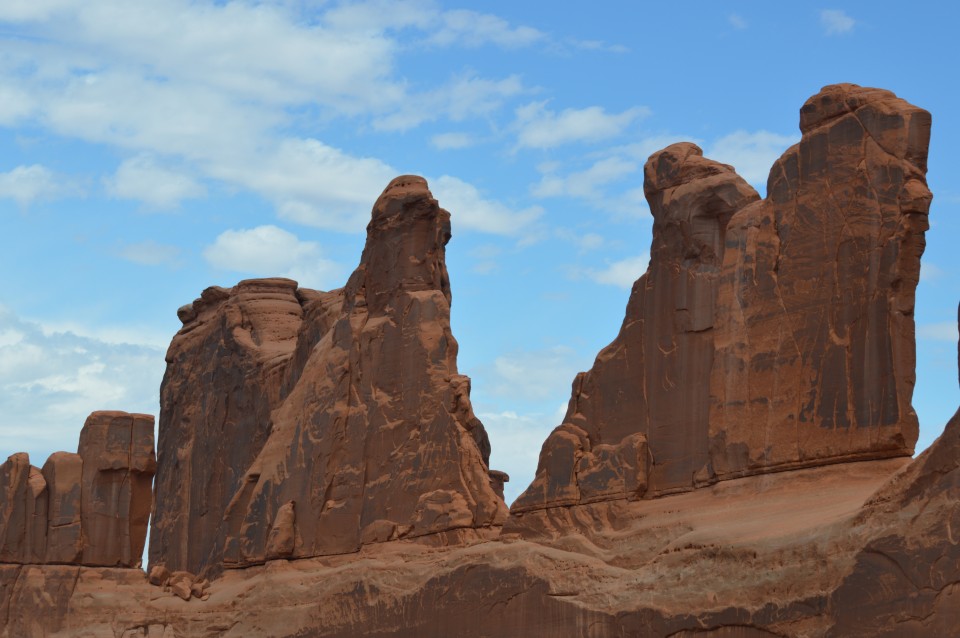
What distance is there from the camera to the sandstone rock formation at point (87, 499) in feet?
121

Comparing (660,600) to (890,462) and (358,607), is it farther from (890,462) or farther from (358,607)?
(358,607)

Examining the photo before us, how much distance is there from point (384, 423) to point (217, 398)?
9942 millimetres

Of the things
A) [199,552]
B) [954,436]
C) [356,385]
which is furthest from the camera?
[199,552]

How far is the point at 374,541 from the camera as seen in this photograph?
31547 millimetres

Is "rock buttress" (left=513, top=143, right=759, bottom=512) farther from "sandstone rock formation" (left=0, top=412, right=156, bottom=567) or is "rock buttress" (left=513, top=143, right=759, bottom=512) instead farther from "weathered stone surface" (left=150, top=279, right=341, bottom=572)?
"sandstone rock formation" (left=0, top=412, right=156, bottom=567)

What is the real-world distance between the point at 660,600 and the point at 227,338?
18497 millimetres

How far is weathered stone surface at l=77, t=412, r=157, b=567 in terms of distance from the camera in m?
37.1

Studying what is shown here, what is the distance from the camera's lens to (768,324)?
25.8m

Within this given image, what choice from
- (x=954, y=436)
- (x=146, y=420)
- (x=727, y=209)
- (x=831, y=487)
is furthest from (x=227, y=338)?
(x=954, y=436)

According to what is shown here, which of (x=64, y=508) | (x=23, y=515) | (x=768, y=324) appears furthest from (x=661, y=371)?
(x=23, y=515)

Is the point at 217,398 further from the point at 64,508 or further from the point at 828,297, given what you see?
Answer: the point at 828,297

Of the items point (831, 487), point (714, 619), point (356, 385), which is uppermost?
point (356, 385)

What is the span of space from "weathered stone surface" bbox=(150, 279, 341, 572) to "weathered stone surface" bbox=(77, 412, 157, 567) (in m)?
1.83

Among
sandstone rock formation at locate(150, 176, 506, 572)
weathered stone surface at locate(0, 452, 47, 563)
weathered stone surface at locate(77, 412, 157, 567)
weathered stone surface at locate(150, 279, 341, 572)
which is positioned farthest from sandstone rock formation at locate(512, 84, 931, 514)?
weathered stone surface at locate(0, 452, 47, 563)
